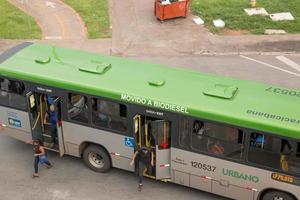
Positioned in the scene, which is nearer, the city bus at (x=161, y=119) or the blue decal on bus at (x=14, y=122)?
the city bus at (x=161, y=119)

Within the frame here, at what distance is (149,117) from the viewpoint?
44.4 ft

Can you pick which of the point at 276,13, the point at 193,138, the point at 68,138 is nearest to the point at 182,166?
the point at 193,138

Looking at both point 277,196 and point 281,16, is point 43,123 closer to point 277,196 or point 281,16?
point 277,196

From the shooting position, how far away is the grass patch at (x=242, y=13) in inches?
1016

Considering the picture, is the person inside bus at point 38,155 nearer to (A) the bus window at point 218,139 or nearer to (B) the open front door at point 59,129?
(B) the open front door at point 59,129

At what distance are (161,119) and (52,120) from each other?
352 cm

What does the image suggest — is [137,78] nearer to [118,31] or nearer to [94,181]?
[94,181]

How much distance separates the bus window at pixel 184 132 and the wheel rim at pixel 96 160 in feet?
9.33

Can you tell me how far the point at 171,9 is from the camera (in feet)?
85.6

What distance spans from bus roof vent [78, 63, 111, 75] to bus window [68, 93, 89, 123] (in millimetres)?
775

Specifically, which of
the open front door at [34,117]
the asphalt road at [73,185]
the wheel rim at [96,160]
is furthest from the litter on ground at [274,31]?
the open front door at [34,117]

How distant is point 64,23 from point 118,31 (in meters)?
2.90

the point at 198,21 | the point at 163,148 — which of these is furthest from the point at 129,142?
the point at 198,21

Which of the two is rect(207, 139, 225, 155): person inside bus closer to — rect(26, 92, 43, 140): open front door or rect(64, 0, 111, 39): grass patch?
rect(26, 92, 43, 140): open front door
